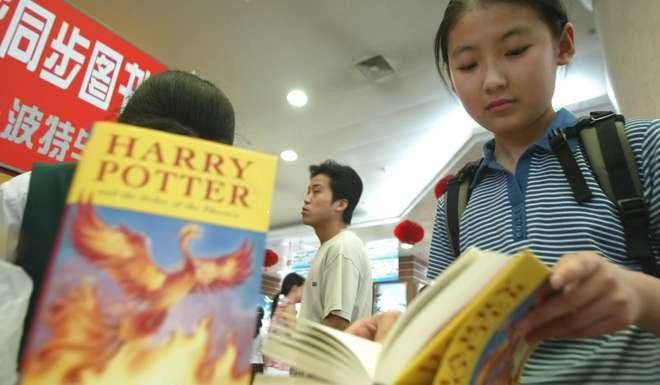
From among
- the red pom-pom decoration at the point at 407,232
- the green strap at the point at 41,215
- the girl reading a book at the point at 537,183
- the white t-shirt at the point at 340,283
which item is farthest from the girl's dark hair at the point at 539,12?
the red pom-pom decoration at the point at 407,232

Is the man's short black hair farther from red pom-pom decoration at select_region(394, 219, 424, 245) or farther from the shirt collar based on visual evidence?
red pom-pom decoration at select_region(394, 219, 424, 245)

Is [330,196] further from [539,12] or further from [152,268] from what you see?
[152,268]

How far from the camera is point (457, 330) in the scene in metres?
0.32

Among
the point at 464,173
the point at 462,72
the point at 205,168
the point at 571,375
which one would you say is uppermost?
the point at 462,72

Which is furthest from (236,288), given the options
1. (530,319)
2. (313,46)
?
(313,46)

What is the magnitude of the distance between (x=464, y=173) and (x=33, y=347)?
30.5 inches

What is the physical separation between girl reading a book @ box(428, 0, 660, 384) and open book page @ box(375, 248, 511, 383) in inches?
8.7

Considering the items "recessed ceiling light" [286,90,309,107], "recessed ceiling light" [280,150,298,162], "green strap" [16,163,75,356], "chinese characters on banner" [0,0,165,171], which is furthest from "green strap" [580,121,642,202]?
"recessed ceiling light" [280,150,298,162]

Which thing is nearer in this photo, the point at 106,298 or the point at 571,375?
the point at 106,298

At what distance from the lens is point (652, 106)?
4.45 feet

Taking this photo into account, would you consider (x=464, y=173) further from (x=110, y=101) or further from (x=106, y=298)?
(x=110, y=101)

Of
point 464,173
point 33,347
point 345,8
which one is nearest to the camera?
point 33,347

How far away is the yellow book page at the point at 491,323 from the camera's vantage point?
315 mm

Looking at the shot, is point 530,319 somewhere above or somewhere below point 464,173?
below
